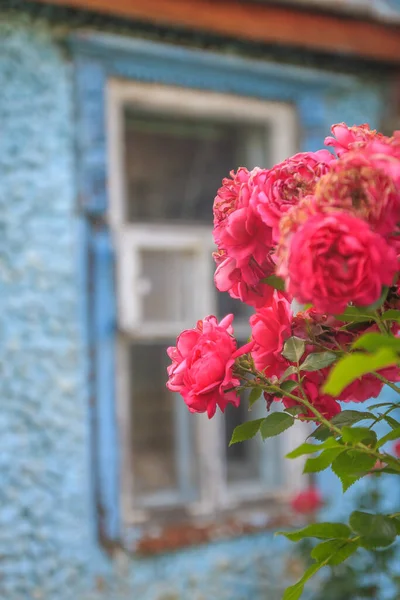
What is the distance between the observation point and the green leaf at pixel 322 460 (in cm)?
93

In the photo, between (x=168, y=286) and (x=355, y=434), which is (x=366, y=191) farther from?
(x=168, y=286)

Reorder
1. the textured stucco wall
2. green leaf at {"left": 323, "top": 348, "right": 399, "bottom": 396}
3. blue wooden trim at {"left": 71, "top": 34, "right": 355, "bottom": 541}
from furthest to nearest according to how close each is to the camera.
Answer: blue wooden trim at {"left": 71, "top": 34, "right": 355, "bottom": 541}, the textured stucco wall, green leaf at {"left": 323, "top": 348, "right": 399, "bottom": 396}

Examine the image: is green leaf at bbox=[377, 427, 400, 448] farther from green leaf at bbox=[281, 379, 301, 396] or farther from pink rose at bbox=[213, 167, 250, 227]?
pink rose at bbox=[213, 167, 250, 227]

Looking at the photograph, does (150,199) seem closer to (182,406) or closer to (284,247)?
(182,406)

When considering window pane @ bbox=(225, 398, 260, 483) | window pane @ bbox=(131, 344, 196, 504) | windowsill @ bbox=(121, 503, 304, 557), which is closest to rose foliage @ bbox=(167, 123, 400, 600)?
windowsill @ bbox=(121, 503, 304, 557)

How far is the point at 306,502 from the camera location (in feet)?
9.49

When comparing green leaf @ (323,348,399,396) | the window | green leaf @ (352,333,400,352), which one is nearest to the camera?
green leaf @ (323,348,399,396)

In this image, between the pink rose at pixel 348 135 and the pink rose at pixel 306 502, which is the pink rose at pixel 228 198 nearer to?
the pink rose at pixel 348 135

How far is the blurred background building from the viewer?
262 centimetres

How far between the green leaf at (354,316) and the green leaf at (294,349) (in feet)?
0.21

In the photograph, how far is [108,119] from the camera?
9.21 ft

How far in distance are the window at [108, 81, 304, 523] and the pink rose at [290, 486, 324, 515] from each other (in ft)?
0.30

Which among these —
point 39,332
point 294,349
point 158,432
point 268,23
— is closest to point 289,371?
point 294,349

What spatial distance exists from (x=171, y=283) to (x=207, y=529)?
898 mm
